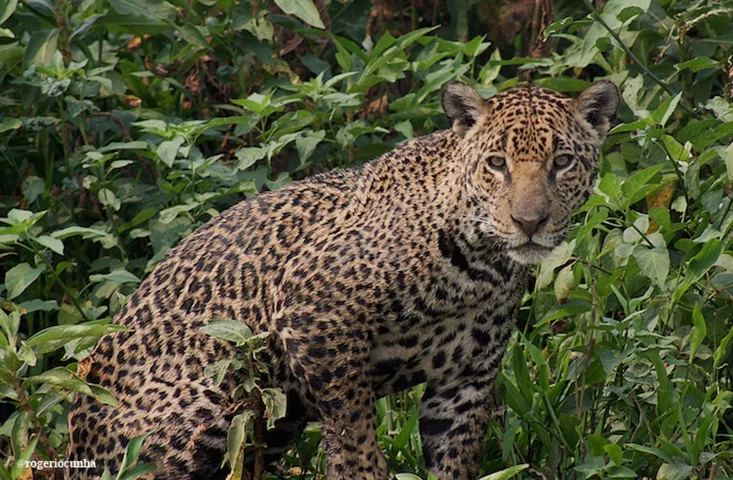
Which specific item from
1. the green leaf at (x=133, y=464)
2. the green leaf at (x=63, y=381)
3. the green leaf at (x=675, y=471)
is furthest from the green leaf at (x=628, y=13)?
the green leaf at (x=63, y=381)

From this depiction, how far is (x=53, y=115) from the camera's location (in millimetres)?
7582

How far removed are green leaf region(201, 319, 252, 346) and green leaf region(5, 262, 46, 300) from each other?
1409mm

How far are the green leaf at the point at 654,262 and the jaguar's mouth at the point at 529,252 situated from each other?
41 centimetres

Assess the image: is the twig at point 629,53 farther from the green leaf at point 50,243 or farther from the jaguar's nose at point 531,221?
the green leaf at point 50,243

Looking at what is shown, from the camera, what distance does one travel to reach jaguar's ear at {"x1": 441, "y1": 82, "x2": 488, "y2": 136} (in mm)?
5477

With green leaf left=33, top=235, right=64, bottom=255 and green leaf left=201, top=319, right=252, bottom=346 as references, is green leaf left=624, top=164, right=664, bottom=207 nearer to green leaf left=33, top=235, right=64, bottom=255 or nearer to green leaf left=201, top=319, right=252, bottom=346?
green leaf left=201, top=319, right=252, bottom=346

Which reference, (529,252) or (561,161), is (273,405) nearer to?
(529,252)

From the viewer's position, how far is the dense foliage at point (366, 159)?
220 inches

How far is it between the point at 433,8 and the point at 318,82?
1.98 metres

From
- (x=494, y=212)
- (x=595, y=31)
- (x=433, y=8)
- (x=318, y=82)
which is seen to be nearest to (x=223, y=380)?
(x=494, y=212)

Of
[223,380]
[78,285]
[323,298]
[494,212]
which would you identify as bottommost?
[78,285]

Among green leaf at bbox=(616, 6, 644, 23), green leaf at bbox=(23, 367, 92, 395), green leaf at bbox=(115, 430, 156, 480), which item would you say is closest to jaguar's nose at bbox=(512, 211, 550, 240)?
green leaf at bbox=(616, 6, 644, 23)

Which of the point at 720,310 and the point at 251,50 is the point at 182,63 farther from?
the point at 720,310

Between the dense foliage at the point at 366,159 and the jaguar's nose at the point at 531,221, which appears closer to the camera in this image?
the jaguar's nose at the point at 531,221
